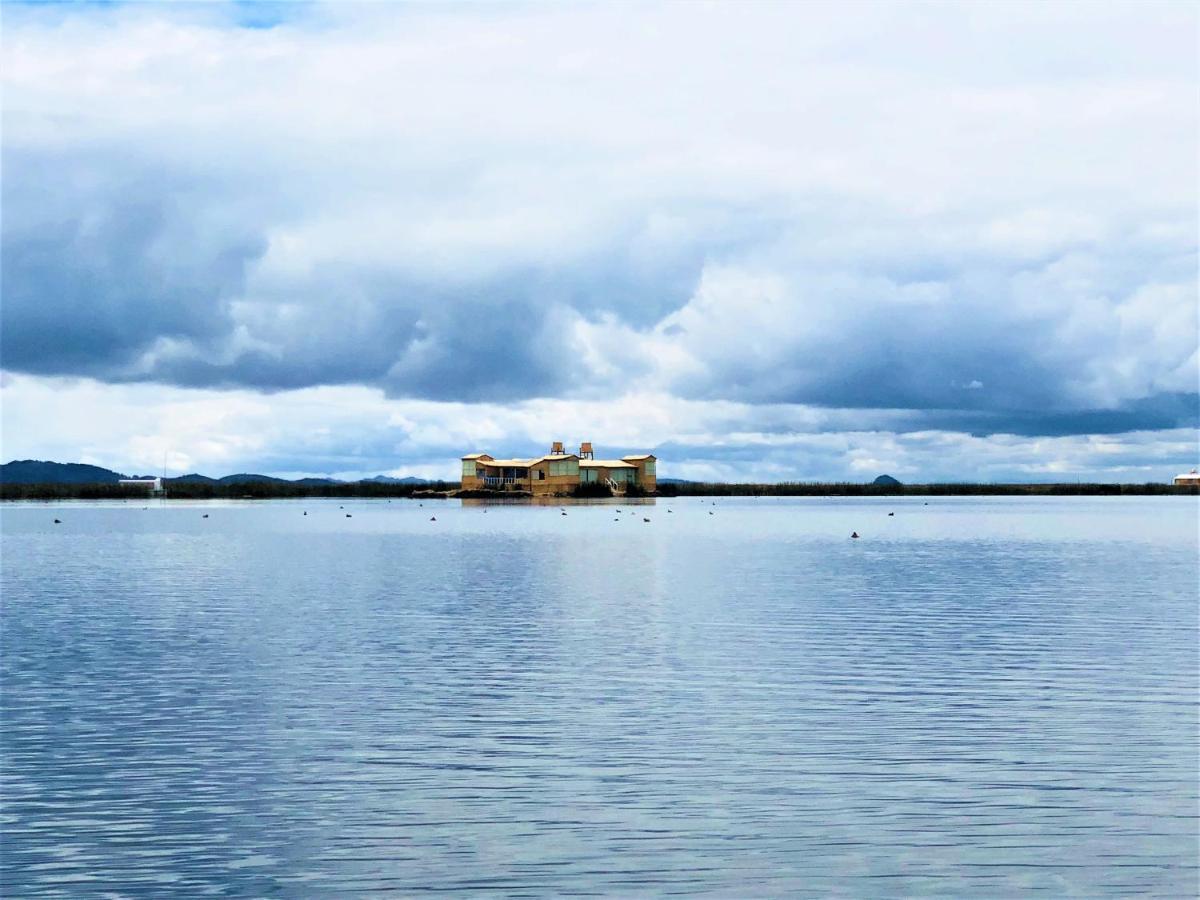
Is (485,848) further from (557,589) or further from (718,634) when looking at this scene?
(557,589)

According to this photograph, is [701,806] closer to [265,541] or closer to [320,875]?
[320,875]

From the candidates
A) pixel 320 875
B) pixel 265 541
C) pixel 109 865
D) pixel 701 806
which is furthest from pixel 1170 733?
pixel 265 541

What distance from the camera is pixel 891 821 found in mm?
17812

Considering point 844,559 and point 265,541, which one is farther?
point 265,541

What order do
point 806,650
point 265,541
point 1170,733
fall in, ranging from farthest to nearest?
point 265,541, point 806,650, point 1170,733

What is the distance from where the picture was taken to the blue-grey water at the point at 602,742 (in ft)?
52.5

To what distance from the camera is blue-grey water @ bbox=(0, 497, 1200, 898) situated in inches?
630

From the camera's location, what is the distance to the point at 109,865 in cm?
1585

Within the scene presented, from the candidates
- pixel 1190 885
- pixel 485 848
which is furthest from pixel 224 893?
pixel 1190 885

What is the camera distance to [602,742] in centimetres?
2303

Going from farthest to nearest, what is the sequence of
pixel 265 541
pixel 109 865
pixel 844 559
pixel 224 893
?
pixel 265 541
pixel 844 559
pixel 109 865
pixel 224 893

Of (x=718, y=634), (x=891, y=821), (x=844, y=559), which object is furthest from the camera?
(x=844, y=559)

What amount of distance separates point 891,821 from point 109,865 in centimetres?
1058

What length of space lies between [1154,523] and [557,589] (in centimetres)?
10481
